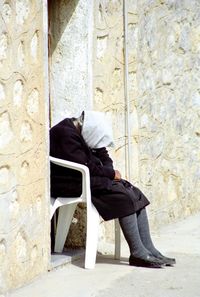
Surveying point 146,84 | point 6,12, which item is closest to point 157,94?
point 146,84

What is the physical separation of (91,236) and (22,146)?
3.35 feet

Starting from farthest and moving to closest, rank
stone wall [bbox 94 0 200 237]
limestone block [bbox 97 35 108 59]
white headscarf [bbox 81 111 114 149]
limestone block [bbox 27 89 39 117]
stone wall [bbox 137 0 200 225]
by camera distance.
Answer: stone wall [bbox 137 0 200 225] < stone wall [bbox 94 0 200 237] < limestone block [bbox 97 35 108 59] < white headscarf [bbox 81 111 114 149] < limestone block [bbox 27 89 39 117]

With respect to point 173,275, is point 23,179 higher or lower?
higher

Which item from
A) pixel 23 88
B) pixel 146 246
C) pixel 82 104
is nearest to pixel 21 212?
pixel 23 88

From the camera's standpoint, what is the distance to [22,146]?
4.67 m

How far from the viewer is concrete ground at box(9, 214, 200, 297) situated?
182 inches

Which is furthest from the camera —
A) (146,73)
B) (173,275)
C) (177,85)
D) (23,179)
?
(177,85)

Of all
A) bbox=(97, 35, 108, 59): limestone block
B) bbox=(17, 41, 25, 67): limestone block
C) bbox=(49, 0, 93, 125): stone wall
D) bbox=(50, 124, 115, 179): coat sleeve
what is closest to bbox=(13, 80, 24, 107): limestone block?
bbox=(17, 41, 25, 67): limestone block

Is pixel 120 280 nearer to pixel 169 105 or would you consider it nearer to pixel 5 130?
pixel 5 130

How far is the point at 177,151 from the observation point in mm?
7730

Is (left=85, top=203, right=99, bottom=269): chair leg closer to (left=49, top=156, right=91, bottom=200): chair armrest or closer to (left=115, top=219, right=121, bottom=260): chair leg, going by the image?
(left=49, top=156, right=91, bottom=200): chair armrest

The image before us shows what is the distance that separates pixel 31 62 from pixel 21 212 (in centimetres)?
102

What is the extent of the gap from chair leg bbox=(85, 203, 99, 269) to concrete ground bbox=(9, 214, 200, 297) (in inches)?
3.0

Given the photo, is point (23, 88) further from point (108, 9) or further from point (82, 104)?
point (108, 9)
